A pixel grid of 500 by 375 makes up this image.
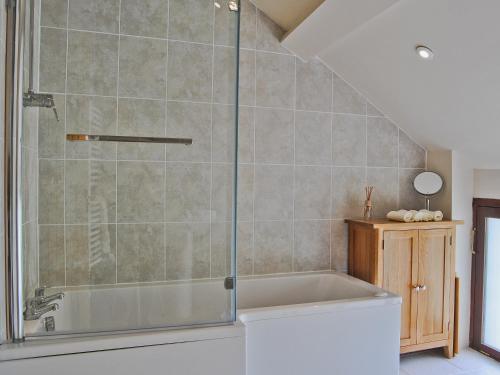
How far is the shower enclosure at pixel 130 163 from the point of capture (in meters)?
1.65

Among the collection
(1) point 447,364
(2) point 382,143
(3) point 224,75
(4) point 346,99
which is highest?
(4) point 346,99

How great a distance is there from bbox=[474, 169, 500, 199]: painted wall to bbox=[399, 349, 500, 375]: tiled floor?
3.97ft

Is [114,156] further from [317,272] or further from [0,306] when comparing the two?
[317,272]

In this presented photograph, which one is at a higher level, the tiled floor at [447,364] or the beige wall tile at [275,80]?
the beige wall tile at [275,80]

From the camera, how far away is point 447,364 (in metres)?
2.75

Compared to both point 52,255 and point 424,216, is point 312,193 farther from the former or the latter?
point 52,255

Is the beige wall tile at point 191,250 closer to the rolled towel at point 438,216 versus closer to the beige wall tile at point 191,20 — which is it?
the beige wall tile at point 191,20

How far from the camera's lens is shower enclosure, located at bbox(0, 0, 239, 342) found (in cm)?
165

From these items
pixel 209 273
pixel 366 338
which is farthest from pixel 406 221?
pixel 209 273

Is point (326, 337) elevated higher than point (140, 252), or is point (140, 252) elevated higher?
point (140, 252)

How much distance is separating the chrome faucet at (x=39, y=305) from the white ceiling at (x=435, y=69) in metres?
1.96

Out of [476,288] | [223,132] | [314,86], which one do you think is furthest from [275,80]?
[476,288]

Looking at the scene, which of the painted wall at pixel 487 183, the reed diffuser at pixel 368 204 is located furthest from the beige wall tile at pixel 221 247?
the painted wall at pixel 487 183

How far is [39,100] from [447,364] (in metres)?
3.06
